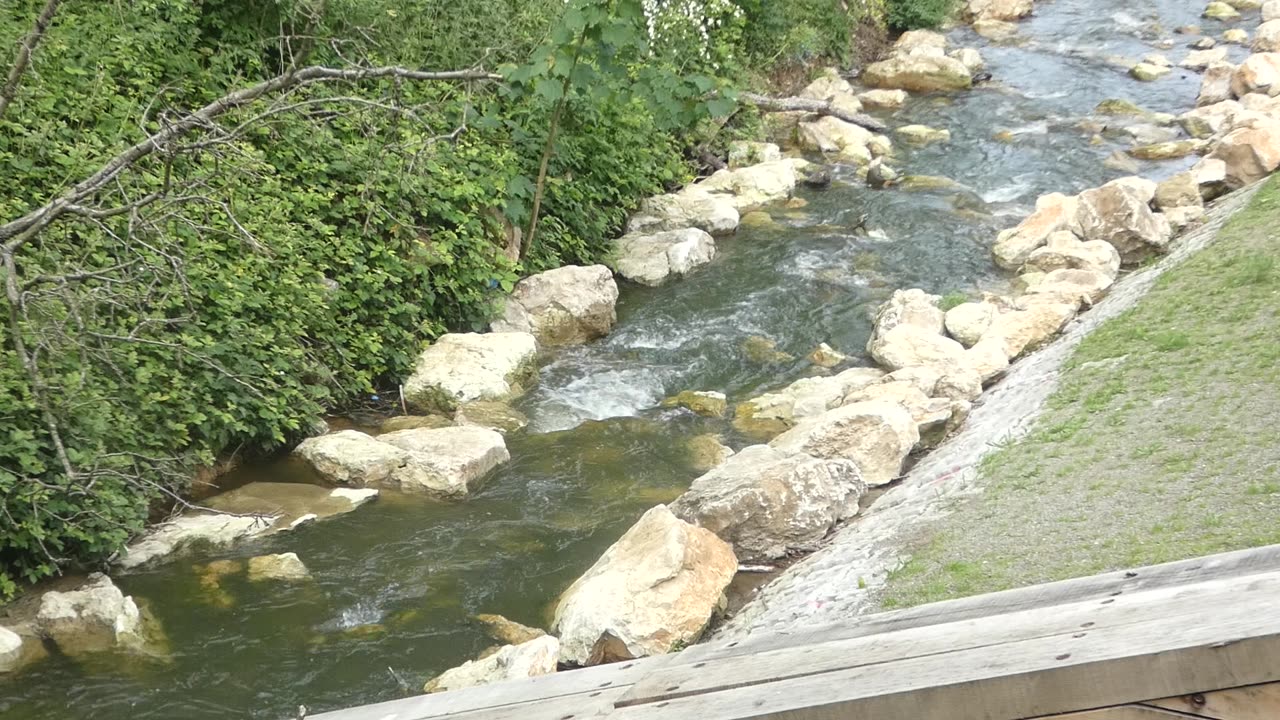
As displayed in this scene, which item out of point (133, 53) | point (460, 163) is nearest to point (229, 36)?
point (133, 53)

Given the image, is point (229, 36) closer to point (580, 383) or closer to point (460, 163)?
point (460, 163)

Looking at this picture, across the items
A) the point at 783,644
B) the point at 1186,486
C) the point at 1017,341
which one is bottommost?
the point at 1017,341

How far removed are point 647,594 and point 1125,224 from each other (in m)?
8.47

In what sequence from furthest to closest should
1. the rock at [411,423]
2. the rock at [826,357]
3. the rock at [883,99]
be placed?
the rock at [883,99] → the rock at [826,357] → the rock at [411,423]

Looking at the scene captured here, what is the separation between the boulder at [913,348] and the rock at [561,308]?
9.06 feet

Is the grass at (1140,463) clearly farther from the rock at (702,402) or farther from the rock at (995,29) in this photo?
the rock at (995,29)

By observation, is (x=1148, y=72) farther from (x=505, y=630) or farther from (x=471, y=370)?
(x=505, y=630)

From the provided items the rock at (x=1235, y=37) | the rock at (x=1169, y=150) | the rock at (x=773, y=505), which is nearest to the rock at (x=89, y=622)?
the rock at (x=773, y=505)

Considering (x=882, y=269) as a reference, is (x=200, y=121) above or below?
above

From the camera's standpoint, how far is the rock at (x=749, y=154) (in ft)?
53.4

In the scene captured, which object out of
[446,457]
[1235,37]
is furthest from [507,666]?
[1235,37]

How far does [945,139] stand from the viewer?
17719 mm

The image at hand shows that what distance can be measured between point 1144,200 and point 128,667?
1168cm

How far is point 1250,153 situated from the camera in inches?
534
